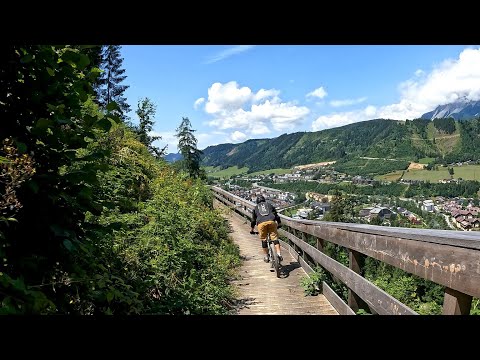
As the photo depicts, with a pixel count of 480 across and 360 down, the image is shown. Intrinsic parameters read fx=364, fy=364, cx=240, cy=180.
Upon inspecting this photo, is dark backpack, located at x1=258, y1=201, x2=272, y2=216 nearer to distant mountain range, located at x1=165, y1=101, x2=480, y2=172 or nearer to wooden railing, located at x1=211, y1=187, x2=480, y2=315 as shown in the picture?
A: wooden railing, located at x1=211, y1=187, x2=480, y2=315

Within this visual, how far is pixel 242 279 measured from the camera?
288 inches

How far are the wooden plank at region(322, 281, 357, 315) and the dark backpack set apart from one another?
9.00ft

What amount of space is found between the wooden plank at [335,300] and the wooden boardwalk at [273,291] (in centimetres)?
8

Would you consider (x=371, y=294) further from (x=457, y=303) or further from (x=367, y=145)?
(x=367, y=145)

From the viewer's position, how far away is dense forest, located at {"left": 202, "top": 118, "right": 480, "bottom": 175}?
105125mm

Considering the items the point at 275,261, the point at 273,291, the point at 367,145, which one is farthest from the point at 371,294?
the point at 367,145

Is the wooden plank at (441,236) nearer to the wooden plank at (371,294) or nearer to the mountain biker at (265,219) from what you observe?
the wooden plank at (371,294)

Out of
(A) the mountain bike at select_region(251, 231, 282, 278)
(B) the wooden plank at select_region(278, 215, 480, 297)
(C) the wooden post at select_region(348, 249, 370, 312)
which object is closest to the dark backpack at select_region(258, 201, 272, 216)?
(A) the mountain bike at select_region(251, 231, 282, 278)

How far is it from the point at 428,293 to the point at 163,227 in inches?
164

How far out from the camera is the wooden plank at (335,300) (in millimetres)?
3944

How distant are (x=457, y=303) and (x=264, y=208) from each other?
6562mm

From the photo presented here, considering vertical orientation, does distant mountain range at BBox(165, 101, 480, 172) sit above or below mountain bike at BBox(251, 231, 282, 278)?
above

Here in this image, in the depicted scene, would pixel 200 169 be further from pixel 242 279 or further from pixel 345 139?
pixel 345 139
